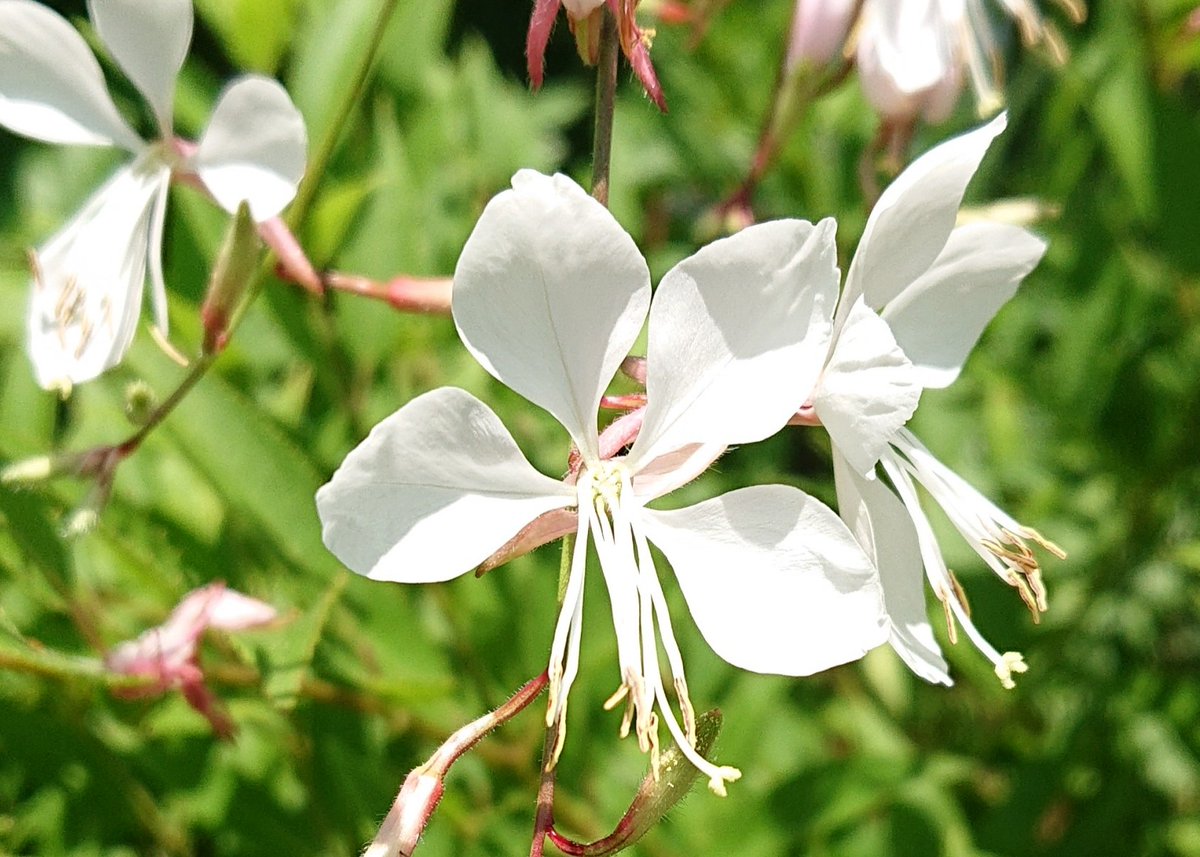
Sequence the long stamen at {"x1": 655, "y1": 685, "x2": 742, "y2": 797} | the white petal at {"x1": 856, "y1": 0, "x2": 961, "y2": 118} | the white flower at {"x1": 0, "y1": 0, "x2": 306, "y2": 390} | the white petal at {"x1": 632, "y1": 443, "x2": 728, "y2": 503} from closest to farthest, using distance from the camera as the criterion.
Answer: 1. the long stamen at {"x1": 655, "y1": 685, "x2": 742, "y2": 797}
2. the white petal at {"x1": 632, "y1": 443, "x2": 728, "y2": 503}
3. the white flower at {"x1": 0, "y1": 0, "x2": 306, "y2": 390}
4. the white petal at {"x1": 856, "y1": 0, "x2": 961, "y2": 118}

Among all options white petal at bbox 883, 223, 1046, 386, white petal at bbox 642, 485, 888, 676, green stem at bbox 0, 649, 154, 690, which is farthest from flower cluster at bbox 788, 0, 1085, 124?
green stem at bbox 0, 649, 154, 690

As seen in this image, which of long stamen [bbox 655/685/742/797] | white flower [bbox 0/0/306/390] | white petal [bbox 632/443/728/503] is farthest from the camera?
white flower [bbox 0/0/306/390]

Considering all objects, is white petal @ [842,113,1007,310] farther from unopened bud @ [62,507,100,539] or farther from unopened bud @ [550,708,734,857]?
unopened bud @ [62,507,100,539]

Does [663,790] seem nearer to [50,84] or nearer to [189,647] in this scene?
[189,647]

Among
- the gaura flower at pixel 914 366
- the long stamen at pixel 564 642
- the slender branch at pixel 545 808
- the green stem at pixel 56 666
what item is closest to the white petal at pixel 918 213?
the gaura flower at pixel 914 366

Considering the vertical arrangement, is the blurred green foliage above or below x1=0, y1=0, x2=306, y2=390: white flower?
below

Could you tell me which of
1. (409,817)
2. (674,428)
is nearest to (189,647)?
(409,817)

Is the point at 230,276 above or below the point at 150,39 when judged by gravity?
below
